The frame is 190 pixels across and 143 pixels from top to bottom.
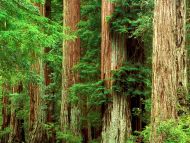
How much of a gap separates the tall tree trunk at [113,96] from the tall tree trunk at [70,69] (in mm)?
2860

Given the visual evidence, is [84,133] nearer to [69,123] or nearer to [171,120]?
[69,123]

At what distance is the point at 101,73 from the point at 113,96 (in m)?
0.95

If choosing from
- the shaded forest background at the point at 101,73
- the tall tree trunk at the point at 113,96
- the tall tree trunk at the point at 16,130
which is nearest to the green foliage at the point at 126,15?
the shaded forest background at the point at 101,73

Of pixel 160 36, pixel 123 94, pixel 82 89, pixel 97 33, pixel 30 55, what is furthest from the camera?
pixel 97 33

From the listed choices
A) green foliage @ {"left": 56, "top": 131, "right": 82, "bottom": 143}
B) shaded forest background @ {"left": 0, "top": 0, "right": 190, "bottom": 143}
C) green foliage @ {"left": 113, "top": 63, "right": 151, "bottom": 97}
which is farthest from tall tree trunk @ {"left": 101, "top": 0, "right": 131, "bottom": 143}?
green foliage @ {"left": 56, "top": 131, "right": 82, "bottom": 143}

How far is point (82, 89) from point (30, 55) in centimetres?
337

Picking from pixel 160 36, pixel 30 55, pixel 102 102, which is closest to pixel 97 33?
pixel 102 102

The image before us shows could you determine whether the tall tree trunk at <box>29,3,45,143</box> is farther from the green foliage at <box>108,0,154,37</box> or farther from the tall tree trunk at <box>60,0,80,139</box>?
the green foliage at <box>108,0,154,37</box>

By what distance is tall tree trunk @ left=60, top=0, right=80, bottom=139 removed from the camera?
42.8 feet

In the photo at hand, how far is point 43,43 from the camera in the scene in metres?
6.99

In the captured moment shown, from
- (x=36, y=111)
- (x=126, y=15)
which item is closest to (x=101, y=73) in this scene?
(x=126, y=15)

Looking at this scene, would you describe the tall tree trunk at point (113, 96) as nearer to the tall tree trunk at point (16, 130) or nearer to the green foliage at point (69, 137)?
the green foliage at point (69, 137)

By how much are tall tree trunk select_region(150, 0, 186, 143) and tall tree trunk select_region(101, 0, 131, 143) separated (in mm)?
4029

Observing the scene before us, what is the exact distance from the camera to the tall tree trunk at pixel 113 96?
32.9 feet
